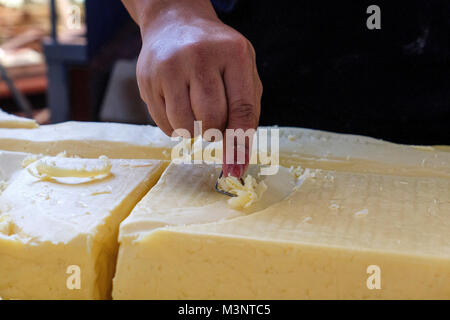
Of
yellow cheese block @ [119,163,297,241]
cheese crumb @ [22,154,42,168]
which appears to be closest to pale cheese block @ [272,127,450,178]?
yellow cheese block @ [119,163,297,241]

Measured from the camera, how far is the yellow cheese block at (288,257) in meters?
1.01

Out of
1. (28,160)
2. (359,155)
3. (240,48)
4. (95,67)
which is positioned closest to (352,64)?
(359,155)

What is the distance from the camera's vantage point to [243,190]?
121 centimetres

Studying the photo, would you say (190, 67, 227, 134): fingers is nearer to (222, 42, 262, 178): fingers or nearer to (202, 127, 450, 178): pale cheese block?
(222, 42, 262, 178): fingers

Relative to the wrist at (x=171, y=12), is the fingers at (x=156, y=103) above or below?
below

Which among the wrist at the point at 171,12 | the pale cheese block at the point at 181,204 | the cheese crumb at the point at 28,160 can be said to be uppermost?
the wrist at the point at 171,12

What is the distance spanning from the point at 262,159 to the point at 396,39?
29.9 inches

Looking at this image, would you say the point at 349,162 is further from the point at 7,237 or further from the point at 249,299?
the point at 7,237

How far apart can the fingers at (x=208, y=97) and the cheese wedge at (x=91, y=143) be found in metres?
0.42

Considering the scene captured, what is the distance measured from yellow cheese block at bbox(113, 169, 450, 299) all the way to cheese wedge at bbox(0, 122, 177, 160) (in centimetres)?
47

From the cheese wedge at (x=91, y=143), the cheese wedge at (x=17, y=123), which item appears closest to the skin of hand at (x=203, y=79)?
the cheese wedge at (x=91, y=143)

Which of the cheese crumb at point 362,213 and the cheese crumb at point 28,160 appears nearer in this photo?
the cheese crumb at point 362,213

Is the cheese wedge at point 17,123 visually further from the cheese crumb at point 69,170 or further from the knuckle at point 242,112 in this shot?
the knuckle at point 242,112

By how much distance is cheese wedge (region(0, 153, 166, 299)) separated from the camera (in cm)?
107
